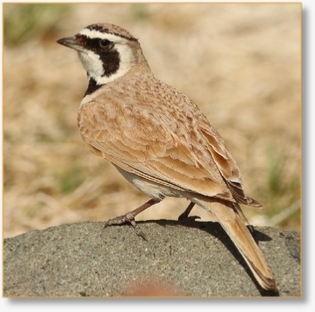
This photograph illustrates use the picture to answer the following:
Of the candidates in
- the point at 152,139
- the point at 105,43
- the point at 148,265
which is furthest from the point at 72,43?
the point at 148,265

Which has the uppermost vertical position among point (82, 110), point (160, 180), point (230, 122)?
point (82, 110)

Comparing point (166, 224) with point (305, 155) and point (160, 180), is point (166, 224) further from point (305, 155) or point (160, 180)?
point (305, 155)

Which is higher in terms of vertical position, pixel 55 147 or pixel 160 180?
pixel 160 180

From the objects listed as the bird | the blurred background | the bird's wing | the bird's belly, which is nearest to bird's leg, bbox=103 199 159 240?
the bird

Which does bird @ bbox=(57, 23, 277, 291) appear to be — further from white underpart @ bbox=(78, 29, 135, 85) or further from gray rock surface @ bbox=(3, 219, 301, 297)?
gray rock surface @ bbox=(3, 219, 301, 297)

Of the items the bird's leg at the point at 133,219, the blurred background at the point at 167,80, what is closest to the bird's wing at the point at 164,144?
the bird's leg at the point at 133,219

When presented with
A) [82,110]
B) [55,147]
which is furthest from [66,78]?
[82,110]

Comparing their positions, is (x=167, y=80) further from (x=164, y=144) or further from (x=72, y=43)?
(x=164, y=144)
